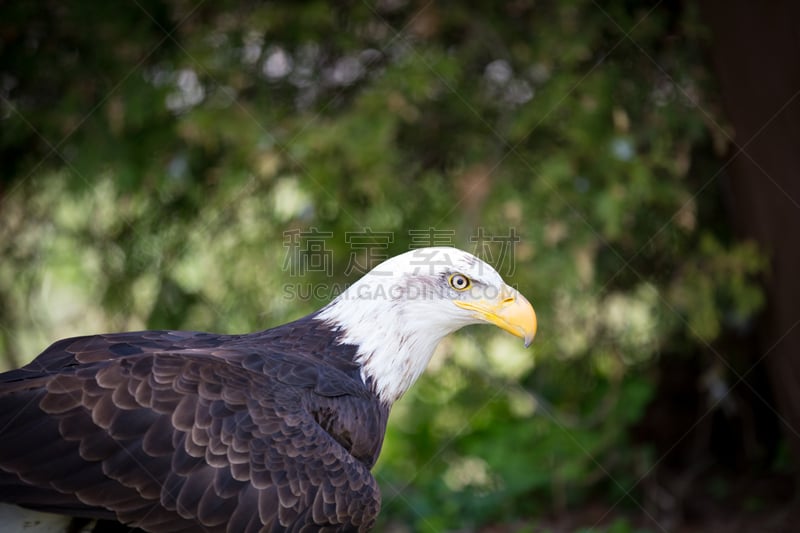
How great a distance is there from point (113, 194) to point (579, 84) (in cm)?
296

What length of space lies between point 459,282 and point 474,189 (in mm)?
2087

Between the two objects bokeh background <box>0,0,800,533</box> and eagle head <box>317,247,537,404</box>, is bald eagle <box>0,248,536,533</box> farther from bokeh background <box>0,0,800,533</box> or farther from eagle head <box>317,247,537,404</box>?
bokeh background <box>0,0,800,533</box>

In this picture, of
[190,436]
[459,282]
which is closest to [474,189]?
[459,282]

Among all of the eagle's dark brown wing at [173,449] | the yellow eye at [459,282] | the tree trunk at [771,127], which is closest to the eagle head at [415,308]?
the yellow eye at [459,282]

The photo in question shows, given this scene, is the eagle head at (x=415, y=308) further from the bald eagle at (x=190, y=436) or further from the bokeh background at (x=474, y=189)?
the bokeh background at (x=474, y=189)

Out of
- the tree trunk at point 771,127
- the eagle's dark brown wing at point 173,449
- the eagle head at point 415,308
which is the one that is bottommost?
A: the eagle's dark brown wing at point 173,449

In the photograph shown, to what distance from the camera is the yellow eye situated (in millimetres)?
3338

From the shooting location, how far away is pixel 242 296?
17.2 feet

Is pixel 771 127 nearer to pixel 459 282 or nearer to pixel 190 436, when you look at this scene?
pixel 459 282

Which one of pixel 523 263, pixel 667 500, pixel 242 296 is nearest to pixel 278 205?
pixel 242 296

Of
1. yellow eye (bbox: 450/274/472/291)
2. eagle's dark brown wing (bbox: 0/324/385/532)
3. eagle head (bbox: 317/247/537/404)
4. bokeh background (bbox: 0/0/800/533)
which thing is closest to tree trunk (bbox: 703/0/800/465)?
bokeh background (bbox: 0/0/800/533)

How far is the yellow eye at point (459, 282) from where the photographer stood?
3.34 metres

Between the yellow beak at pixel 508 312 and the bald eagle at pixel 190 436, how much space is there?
0.5 inches

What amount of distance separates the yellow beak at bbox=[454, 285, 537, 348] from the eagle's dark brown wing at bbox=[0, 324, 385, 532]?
76cm
